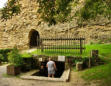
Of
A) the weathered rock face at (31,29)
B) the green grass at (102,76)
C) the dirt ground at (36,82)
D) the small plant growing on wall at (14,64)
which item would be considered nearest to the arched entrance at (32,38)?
the weathered rock face at (31,29)

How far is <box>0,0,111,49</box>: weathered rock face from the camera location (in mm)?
15250

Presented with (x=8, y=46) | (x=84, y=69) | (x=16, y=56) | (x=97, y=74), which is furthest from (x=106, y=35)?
(x=8, y=46)

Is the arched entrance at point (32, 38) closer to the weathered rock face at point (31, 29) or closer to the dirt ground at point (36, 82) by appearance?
the weathered rock face at point (31, 29)

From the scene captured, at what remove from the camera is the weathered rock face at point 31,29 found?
15.2m

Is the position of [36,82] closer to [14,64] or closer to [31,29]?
[14,64]

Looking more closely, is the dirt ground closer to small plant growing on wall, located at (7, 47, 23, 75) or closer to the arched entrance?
small plant growing on wall, located at (7, 47, 23, 75)

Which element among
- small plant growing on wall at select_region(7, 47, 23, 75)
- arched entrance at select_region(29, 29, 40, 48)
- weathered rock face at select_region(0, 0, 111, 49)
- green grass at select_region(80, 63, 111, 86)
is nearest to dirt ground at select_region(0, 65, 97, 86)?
green grass at select_region(80, 63, 111, 86)

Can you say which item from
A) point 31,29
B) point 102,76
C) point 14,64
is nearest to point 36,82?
point 14,64

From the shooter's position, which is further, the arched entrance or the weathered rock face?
the arched entrance

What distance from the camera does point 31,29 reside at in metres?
17.5

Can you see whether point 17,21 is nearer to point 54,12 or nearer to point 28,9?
point 28,9

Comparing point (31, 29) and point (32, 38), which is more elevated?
point (31, 29)

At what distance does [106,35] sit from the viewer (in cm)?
1478

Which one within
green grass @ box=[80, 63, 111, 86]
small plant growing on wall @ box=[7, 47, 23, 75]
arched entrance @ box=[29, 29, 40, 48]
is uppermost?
arched entrance @ box=[29, 29, 40, 48]
